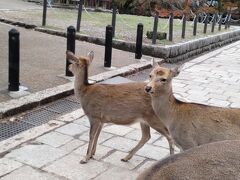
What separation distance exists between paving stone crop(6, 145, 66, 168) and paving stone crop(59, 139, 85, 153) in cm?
10

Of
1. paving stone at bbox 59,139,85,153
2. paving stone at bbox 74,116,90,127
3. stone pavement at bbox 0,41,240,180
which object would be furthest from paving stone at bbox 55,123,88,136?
paving stone at bbox 59,139,85,153

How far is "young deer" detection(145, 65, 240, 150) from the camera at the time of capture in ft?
14.1

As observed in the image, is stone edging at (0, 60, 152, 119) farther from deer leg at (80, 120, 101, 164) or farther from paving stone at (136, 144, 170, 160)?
paving stone at (136, 144, 170, 160)

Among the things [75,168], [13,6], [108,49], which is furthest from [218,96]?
[13,6]

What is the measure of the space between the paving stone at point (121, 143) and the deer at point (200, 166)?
2971mm

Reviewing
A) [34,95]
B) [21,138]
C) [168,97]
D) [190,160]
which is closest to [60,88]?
[34,95]

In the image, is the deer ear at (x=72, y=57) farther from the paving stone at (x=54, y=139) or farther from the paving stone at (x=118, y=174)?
the paving stone at (x=118, y=174)

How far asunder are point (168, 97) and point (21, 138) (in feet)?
6.58

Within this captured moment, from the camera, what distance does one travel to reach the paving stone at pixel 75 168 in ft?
15.9

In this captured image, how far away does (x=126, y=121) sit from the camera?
524 cm

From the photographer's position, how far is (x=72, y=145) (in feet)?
18.6

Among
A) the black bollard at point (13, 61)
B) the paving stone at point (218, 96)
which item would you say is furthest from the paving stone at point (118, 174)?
the paving stone at point (218, 96)

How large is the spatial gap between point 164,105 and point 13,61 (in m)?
3.15

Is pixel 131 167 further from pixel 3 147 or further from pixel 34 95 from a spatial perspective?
pixel 34 95
